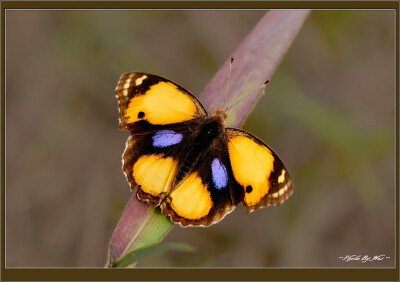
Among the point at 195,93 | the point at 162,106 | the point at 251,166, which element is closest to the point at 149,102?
the point at 162,106

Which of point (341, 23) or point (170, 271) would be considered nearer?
point (170, 271)

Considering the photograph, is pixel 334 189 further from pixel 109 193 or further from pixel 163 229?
pixel 163 229

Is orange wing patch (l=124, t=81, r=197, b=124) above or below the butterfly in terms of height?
above

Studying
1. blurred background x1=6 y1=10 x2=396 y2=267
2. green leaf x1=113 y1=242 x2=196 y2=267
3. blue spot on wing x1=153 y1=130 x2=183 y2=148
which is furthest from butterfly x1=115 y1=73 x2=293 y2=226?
blurred background x1=6 y1=10 x2=396 y2=267

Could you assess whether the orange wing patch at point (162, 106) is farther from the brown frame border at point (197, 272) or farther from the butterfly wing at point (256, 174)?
the brown frame border at point (197, 272)

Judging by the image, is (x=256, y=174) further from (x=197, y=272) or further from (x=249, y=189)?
(x=197, y=272)

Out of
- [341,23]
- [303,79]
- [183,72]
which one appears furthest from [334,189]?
[183,72]

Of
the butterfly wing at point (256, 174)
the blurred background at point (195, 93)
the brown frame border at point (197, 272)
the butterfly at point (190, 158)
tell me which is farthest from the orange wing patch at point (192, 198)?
the blurred background at point (195, 93)

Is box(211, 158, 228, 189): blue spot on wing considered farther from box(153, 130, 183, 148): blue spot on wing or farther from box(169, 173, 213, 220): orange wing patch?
box(153, 130, 183, 148): blue spot on wing
